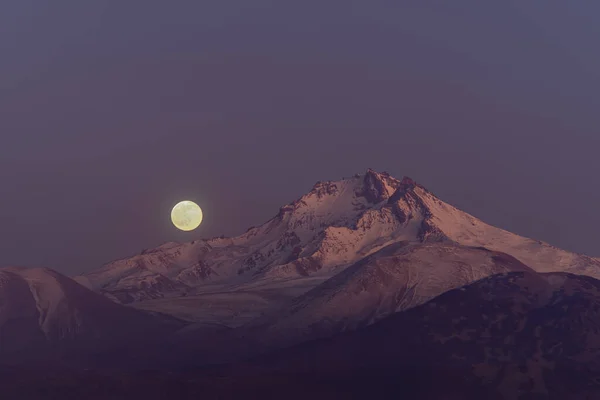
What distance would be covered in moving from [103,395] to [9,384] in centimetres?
1780

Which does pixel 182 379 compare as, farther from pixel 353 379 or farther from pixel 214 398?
pixel 353 379

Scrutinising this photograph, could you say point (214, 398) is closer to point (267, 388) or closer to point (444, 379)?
point (267, 388)

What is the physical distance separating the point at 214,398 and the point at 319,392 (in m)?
20.0

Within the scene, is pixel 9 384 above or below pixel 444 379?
above

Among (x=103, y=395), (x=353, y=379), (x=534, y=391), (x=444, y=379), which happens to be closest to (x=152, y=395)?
(x=103, y=395)

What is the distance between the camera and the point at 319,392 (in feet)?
621

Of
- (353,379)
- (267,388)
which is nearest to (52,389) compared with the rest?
(267,388)

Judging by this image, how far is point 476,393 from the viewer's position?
622ft

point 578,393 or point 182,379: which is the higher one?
point 182,379

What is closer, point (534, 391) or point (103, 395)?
point (103, 395)

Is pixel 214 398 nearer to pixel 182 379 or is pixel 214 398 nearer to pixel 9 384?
pixel 182 379

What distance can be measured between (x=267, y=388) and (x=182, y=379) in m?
15.7

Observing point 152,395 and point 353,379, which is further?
point 353,379

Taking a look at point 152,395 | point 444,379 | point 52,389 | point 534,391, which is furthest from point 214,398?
point 534,391
